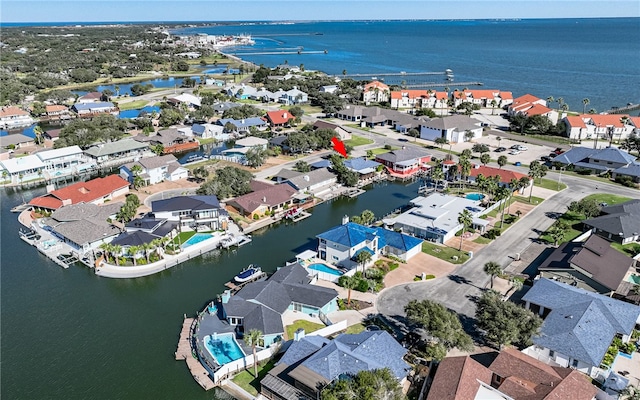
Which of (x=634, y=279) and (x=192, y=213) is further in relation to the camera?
(x=192, y=213)

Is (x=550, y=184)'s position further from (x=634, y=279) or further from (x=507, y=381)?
(x=507, y=381)

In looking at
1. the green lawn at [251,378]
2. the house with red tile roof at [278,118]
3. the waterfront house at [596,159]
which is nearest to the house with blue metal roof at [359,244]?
the green lawn at [251,378]

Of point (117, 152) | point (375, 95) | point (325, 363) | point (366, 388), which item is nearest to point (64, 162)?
point (117, 152)

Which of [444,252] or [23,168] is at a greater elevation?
[23,168]

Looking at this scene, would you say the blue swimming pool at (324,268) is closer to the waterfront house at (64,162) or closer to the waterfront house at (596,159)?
the waterfront house at (64,162)

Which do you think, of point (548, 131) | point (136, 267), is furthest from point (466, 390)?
point (548, 131)


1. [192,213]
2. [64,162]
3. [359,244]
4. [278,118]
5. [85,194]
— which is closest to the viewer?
[359,244]

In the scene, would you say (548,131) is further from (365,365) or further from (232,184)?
(365,365)
